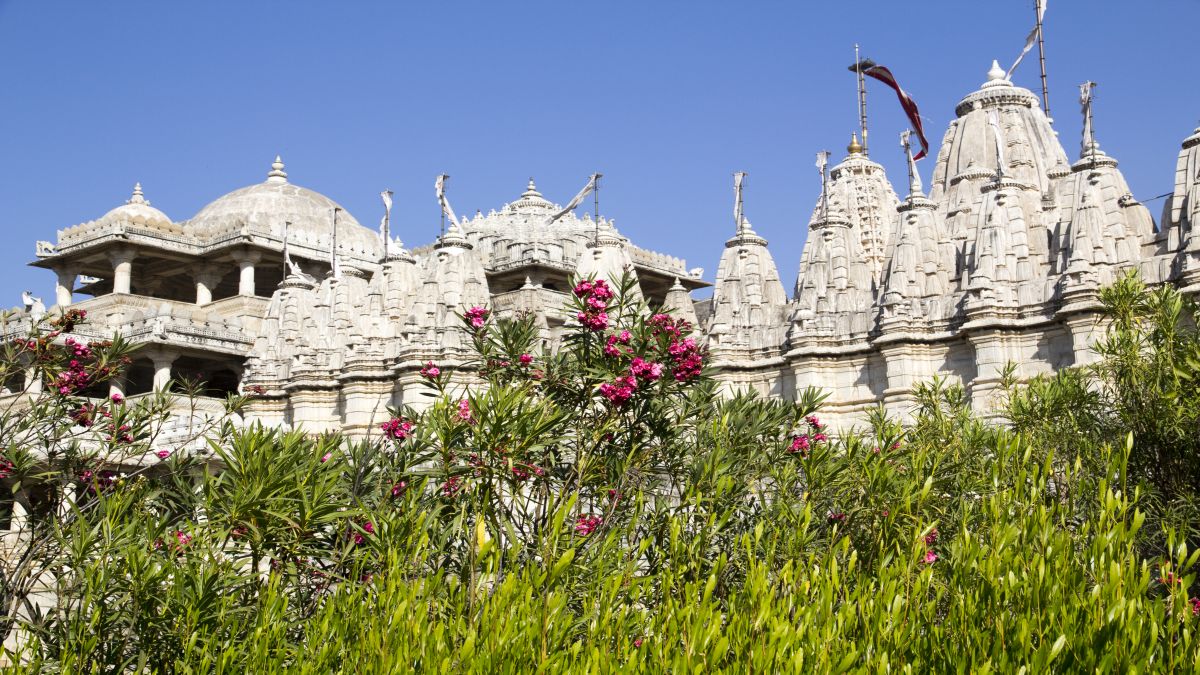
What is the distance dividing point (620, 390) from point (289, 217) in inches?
1830

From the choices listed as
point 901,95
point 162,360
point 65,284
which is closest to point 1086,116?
point 901,95

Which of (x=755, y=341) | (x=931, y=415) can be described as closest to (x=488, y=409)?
(x=931, y=415)

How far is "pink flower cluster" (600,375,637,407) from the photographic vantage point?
47.6 feet

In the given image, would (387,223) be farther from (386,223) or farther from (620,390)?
(620,390)

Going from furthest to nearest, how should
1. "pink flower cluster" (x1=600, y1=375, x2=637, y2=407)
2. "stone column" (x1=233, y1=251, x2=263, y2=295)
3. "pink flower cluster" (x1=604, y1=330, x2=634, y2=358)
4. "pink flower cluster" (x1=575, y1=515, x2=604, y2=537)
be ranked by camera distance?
"stone column" (x1=233, y1=251, x2=263, y2=295) < "pink flower cluster" (x1=604, y1=330, x2=634, y2=358) < "pink flower cluster" (x1=600, y1=375, x2=637, y2=407) < "pink flower cluster" (x1=575, y1=515, x2=604, y2=537)

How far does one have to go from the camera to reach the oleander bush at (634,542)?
9695 millimetres

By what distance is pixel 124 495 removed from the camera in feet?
46.4

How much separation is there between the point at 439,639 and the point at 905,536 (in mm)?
5253

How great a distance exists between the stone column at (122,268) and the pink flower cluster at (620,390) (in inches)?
1744

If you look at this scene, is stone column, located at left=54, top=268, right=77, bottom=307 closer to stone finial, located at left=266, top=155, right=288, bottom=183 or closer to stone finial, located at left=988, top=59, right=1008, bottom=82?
stone finial, located at left=266, top=155, right=288, bottom=183

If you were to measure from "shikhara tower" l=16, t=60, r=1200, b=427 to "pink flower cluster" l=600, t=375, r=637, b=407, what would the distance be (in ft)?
13.4

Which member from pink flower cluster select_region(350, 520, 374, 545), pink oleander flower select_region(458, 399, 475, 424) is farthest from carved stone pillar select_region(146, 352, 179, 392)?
pink flower cluster select_region(350, 520, 374, 545)

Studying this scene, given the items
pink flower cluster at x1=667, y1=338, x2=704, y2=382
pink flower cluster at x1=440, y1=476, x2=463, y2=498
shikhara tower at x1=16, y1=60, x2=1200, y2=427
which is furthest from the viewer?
shikhara tower at x1=16, y1=60, x2=1200, y2=427

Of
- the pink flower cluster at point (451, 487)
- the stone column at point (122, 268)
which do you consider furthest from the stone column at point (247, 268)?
the pink flower cluster at point (451, 487)
